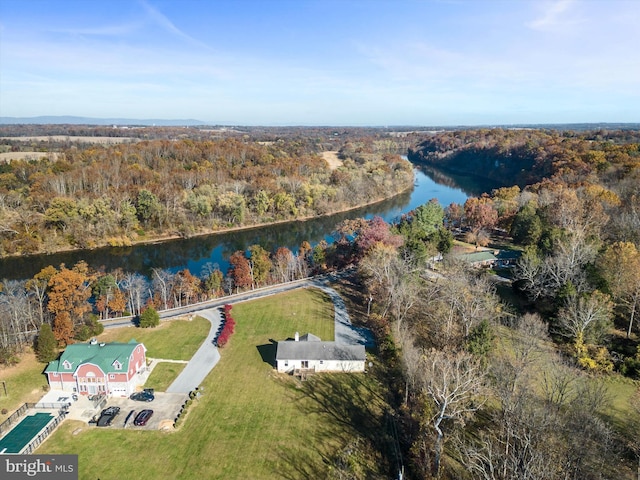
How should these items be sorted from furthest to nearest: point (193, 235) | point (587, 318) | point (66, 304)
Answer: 1. point (193, 235)
2. point (66, 304)
3. point (587, 318)

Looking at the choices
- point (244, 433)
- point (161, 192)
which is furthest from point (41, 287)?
point (161, 192)

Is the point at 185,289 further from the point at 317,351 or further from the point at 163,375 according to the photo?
the point at 317,351

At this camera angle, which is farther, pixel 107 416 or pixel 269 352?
pixel 269 352

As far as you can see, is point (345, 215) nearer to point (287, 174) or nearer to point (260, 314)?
point (287, 174)

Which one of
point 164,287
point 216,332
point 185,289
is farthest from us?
point 185,289

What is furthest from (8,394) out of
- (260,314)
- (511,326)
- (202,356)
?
(511,326)

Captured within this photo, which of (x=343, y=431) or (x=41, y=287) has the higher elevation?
(x=41, y=287)
